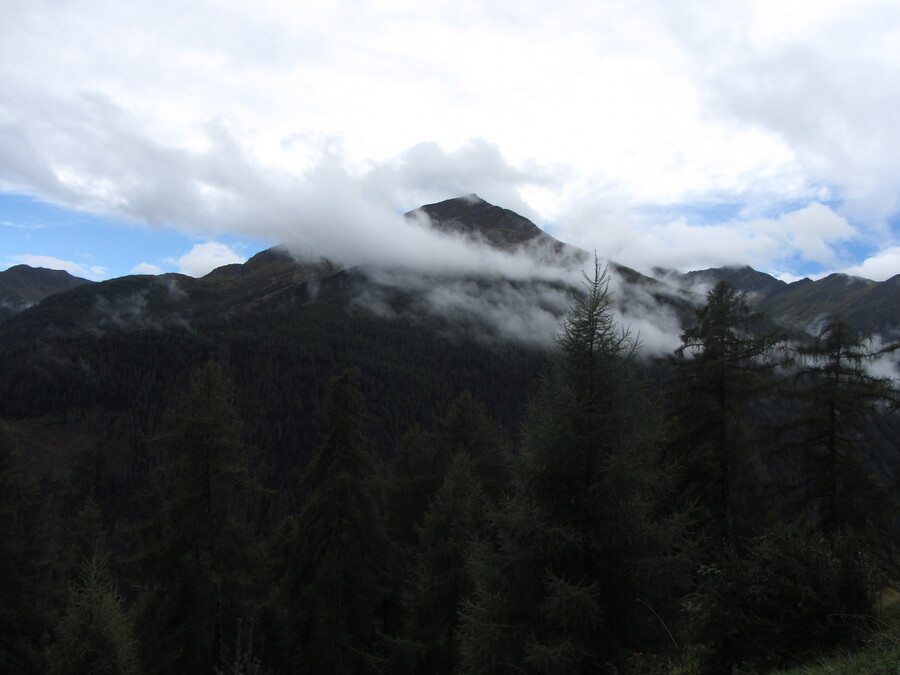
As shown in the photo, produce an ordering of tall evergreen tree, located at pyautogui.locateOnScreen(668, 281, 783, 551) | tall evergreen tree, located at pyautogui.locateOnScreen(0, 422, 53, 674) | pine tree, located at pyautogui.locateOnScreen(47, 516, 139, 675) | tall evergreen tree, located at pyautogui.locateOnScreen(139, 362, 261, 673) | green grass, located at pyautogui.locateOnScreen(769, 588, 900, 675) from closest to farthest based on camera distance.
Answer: green grass, located at pyautogui.locateOnScreen(769, 588, 900, 675), pine tree, located at pyautogui.locateOnScreen(47, 516, 139, 675), tall evergreen tree, located at pyautogui.locateOnScreen(139, 362, 261, 673), tall evergreen tree, located at pyautogui.locateOnScreen(668, 281, 783, 551), tall evergreen tree, located at pyautogui.locateOnScreen(0, 422, 53, 674)

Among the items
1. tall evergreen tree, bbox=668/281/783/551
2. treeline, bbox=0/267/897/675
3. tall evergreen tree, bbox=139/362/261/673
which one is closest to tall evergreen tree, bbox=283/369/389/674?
treeline, bbox=0/267/897/675

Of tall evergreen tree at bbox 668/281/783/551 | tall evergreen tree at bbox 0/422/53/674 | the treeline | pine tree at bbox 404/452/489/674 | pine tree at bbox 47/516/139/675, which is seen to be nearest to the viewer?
the treeline

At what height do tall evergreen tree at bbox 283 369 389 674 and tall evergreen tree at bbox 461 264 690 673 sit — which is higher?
tall evergreen tree at bbox 461 264 690 673

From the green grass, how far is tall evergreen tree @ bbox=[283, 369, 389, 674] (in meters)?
13.5

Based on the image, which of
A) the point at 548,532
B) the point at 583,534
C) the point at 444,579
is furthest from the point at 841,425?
the point at 444,579

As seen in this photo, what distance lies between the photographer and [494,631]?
328 inches

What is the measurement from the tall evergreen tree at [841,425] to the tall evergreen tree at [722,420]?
1.48 meters

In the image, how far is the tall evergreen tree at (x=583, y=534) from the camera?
8.03m

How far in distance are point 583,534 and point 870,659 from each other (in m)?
3.65

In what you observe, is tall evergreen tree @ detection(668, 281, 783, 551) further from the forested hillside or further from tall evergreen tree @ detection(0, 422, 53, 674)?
tall evergreen tree @ detection(0, 422, 53, 674)

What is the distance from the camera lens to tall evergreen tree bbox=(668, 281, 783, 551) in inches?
566

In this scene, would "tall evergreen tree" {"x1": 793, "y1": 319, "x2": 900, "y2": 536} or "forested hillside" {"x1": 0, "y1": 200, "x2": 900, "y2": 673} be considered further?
"tall evergreen tree" {"x1": 793, "y1": 319, "x2": 900, "y2": 536}

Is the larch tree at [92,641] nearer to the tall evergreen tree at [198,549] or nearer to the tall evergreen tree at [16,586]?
the tall evergreen tree at [198,549]

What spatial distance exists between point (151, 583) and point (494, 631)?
1039cm
